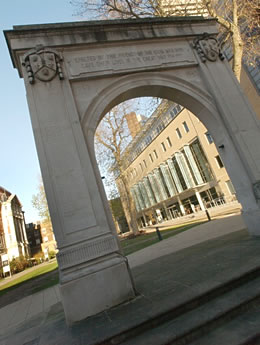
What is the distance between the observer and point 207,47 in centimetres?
669

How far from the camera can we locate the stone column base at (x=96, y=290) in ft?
12.1

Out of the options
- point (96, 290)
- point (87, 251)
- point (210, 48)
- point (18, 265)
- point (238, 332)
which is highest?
point (210, 48)

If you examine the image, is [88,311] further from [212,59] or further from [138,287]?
[212,59]

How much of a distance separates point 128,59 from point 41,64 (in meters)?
2.49

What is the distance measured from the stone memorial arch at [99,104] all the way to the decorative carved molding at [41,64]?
24 mm

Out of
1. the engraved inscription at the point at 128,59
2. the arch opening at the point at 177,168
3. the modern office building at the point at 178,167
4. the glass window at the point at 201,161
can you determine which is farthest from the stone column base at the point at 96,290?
the glass window at the point at 201,161

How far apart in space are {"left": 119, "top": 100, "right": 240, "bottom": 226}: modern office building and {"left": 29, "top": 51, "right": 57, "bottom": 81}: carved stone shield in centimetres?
2111

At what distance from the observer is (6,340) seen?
3.93 metres

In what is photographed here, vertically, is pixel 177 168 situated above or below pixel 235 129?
above

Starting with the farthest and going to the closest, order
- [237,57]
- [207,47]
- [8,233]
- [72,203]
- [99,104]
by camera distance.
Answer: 1. [8,233]
2. [237,57]
3. [207,47]
4. [99,104]
5. [72,203]

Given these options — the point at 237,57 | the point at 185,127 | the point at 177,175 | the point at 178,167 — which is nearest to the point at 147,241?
the point at 237,57

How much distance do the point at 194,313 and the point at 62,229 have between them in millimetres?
2827

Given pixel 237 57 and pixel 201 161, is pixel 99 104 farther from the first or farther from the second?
pixel 201 161

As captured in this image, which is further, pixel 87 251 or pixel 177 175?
pixel 177 175
